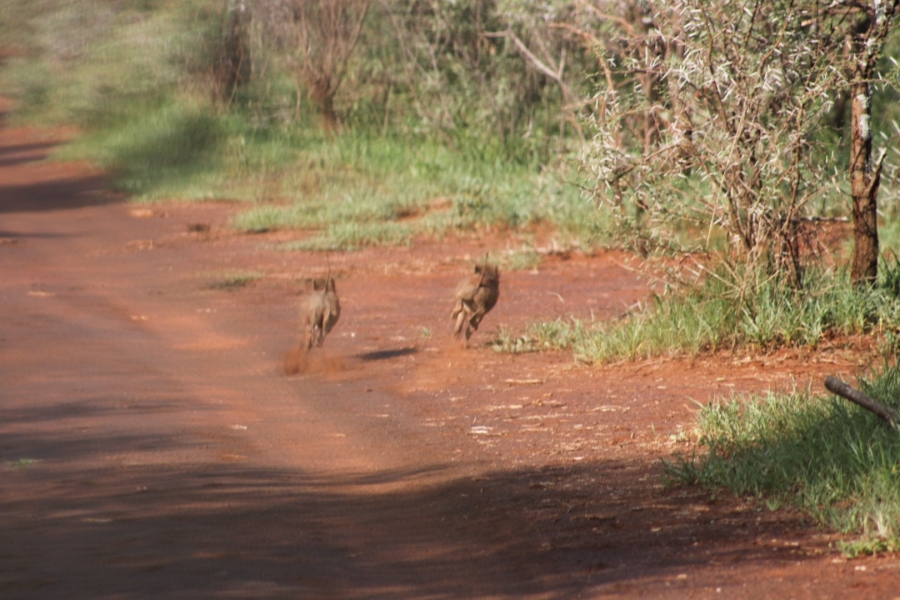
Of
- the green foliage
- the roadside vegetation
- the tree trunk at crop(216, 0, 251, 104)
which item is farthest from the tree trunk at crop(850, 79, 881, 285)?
the tree trunk at crop(216, 0, 251, 104)

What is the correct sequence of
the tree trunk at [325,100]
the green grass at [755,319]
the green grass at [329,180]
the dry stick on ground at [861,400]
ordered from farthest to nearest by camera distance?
the tree trunk at [325,100]
the green grass at [329,180]
the green grass at [755,319]
the dry stick on ground at [861,400]

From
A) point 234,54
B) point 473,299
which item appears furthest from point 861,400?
point 234,54

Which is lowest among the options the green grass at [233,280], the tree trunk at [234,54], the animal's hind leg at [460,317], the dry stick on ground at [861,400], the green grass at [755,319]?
the green grass at [233,280]

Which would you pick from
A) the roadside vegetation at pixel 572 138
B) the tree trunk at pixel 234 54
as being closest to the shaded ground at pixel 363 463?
the roadside vegetation at pixel 572 138

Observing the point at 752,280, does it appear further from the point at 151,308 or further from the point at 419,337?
the point at 151,308

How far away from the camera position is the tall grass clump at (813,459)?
15.3 ft

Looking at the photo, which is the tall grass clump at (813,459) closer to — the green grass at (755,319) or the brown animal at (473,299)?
the green grass at (755,319)

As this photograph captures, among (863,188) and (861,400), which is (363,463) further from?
(863,188)

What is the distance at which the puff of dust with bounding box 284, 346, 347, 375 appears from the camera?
8719mm

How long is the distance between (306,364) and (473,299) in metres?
1.24

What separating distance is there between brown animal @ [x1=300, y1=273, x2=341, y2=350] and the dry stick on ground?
440 centimetres

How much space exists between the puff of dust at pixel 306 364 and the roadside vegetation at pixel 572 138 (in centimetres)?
123

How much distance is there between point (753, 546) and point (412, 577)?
125 cm

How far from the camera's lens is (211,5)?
22484mm
